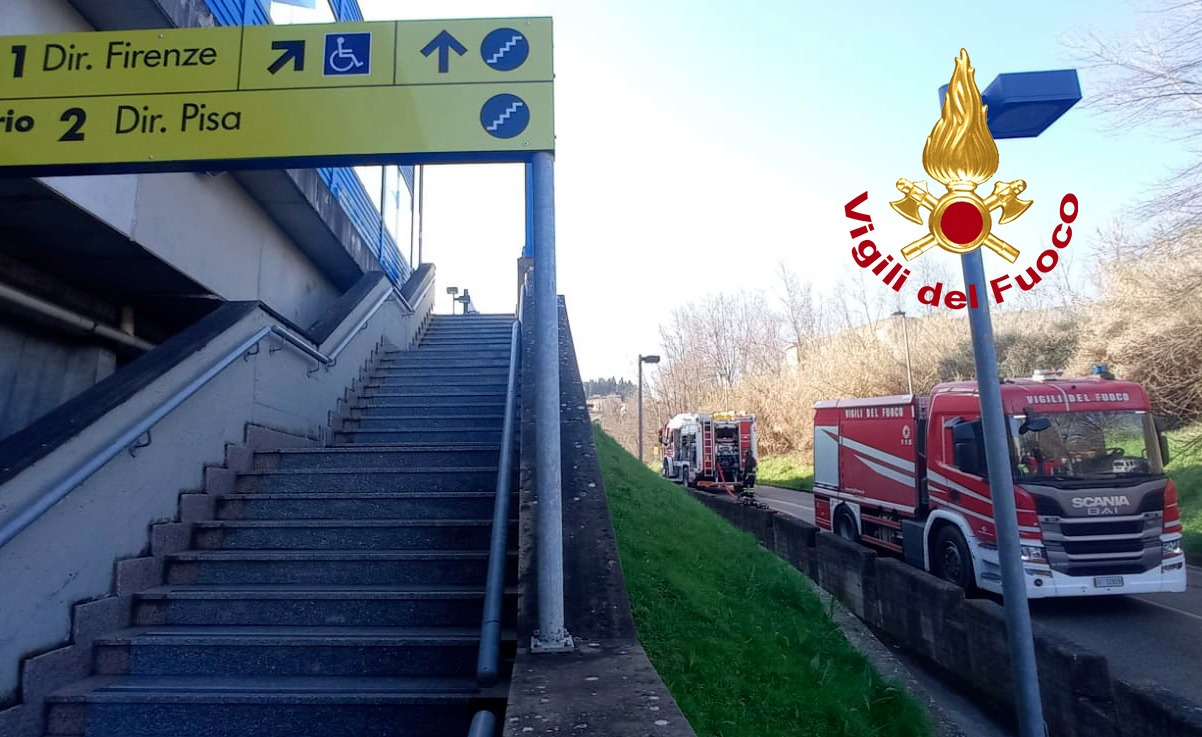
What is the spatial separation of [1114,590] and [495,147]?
29.6 feet

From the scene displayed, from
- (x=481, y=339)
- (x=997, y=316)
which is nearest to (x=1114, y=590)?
(x=481, y=339)

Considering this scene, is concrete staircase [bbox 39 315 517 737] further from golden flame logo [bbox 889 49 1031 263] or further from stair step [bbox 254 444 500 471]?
golden flame logo [bbox 889 49 1031 263]

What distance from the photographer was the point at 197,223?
670 cm

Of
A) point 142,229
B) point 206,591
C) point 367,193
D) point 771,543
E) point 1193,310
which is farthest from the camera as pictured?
point 1193,310

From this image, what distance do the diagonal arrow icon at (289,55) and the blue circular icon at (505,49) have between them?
96 centimetres

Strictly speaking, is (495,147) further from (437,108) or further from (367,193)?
(367,193)

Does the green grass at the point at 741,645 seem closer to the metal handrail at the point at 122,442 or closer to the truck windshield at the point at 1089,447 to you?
the metal handrail at the point at 122,442

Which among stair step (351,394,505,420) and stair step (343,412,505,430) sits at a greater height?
stair step (351,394,505,420)

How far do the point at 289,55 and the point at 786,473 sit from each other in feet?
112

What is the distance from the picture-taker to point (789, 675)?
13.5 ft

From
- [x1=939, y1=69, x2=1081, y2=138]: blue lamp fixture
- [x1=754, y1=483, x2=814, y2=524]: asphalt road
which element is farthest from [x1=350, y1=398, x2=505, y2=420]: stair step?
[x1=754, y1=483, x2=814, y2=524]: asphalt road

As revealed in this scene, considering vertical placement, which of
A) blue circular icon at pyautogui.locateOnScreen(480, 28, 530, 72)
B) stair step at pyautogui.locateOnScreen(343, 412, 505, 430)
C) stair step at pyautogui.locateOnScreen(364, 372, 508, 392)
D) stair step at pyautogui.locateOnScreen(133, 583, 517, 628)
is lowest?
stair step at pyautogui.locateOnScreen(133, 583, 517, 628)

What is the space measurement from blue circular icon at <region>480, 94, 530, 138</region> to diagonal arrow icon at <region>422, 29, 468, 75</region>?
314 mm

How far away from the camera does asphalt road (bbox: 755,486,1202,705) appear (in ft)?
22.9
